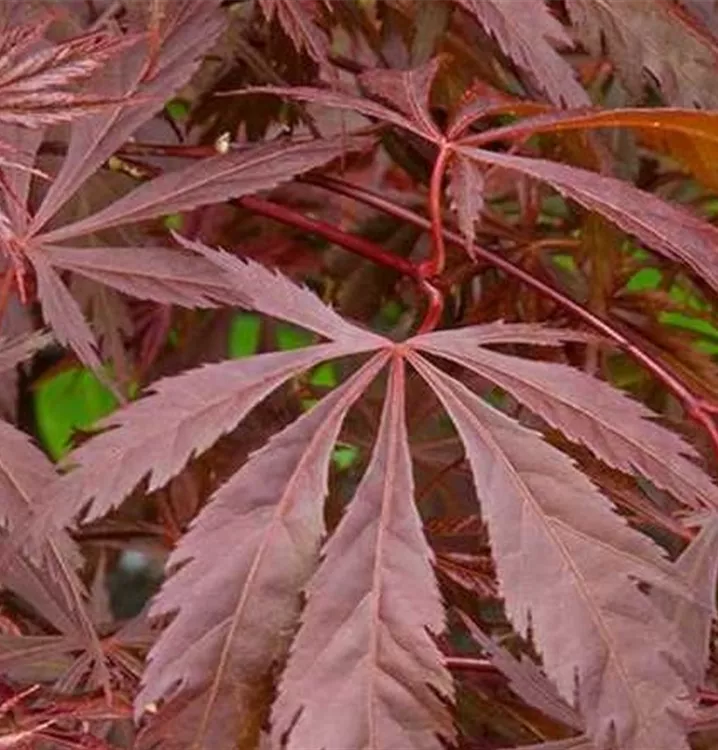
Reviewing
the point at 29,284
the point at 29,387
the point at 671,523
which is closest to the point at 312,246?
the point at 29,387

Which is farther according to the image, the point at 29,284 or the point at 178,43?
the point at 29,284

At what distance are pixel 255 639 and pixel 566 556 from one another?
0.09 m

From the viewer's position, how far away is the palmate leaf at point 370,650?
1.63 ft

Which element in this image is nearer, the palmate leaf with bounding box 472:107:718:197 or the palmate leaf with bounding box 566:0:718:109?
the palmate leaf with bounding box 472:107:718:197

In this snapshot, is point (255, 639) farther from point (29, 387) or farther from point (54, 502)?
point (29, 387)

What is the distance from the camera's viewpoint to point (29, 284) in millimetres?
775

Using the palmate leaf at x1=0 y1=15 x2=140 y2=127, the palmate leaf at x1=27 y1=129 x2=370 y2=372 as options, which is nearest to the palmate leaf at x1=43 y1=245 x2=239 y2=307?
the palmate leaf at x1=27 y1=129 x2=370 y2=372

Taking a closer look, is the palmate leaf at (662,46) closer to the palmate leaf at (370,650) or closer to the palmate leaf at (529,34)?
the palmate leaf at (529,34)

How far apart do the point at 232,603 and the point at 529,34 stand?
258 mm

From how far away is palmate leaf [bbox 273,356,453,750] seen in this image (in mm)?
498

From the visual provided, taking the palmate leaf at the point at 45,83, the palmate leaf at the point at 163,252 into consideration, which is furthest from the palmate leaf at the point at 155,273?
the palmate leaf at the point at 45,83

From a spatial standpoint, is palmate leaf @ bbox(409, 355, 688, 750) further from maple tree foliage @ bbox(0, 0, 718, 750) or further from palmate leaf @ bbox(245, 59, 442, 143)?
palmate leaf @ bbox(245, 59, 442, 143)

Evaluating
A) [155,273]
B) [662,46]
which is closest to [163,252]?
[155,273]

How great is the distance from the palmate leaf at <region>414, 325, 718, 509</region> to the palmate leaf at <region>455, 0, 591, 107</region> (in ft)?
0.44
